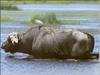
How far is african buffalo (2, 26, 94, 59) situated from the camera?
9688 mm

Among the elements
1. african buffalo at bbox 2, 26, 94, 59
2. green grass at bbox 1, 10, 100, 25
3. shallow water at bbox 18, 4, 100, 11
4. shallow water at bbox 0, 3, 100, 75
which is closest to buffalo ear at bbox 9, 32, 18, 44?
african buffalo at bbox 2, 26, 94, 59

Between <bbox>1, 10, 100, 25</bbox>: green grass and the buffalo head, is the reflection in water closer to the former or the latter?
the buffalo head

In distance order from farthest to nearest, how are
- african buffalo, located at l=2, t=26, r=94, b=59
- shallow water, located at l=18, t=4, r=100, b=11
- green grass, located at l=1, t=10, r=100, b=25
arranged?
shallow water, located at l=18, t=4, r=100, b=11
green grass, located at l=1, t=10, r=100, b=25
african buffalo, located at l=2, t=26, r=94, b=59

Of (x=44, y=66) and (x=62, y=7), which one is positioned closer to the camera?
(x=44, y=66)

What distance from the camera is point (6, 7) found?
1727 centimetres

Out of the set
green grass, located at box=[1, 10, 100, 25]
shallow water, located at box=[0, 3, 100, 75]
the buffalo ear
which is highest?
the buffalo ear

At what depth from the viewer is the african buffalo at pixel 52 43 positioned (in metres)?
9.69

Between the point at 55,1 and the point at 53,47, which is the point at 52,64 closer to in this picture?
the point at 53,47

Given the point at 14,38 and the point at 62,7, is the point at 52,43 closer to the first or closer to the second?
the point at 14,38

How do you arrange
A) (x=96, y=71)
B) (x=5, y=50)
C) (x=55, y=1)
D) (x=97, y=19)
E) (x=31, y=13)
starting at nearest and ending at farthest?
(x=96, y=71)
(x=5, y=50)
(x=97, y=19)
(x=31, y=13)
(x=55, y=1)

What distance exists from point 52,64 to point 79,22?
17.2ft

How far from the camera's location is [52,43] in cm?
990

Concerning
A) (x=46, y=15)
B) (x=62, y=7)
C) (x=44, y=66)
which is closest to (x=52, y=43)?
(x=44, y=66)

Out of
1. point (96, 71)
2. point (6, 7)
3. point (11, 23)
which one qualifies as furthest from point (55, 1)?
point (96, 71)
